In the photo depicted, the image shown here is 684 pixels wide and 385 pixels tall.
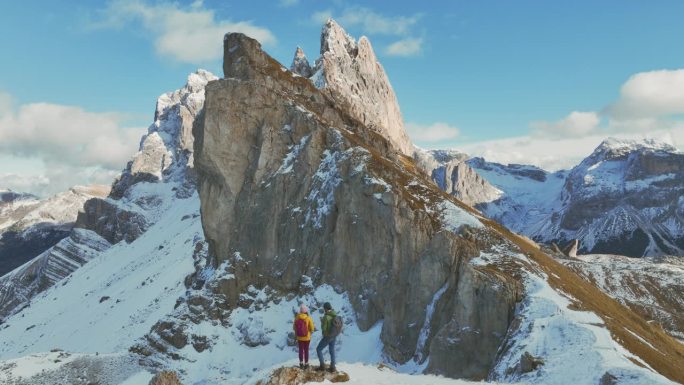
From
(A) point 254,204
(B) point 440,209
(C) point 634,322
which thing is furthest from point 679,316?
(A) point 254,204

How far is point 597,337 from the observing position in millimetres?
38688

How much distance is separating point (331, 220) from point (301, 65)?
80.4 m

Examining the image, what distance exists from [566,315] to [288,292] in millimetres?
39369

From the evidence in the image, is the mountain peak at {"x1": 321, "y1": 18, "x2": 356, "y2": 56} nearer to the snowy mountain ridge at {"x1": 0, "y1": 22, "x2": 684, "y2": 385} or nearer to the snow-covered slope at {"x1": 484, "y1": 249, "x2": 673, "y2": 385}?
the snowy mountain ridge at {"x1": 0, "y1": 22, "x2": 684, "y2": 385}

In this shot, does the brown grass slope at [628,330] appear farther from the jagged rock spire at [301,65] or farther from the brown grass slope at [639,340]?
the jagged rock spire at [301,65]

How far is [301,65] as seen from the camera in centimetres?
14325

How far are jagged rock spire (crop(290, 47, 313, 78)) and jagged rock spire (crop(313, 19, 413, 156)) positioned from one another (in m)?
4.61

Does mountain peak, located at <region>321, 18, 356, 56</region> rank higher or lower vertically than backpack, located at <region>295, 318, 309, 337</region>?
higher

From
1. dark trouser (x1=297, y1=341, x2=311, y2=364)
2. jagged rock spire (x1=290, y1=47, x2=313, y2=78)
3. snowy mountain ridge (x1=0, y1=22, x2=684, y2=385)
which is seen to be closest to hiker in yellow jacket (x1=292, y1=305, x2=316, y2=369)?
dark trouser (x1=297, y1=341, x2=311, y2=364)

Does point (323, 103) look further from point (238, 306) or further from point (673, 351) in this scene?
point (673, 351)

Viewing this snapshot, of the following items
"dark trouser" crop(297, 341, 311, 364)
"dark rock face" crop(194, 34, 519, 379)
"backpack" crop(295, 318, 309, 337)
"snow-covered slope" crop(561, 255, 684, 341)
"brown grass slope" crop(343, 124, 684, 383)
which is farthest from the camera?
"snow-covered slope" crop(561, 255, 684, 341)

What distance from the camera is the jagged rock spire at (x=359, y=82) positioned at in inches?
5128

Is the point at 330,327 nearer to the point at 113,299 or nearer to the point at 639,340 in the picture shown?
the point at 639,340

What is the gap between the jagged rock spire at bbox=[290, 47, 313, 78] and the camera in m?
140
